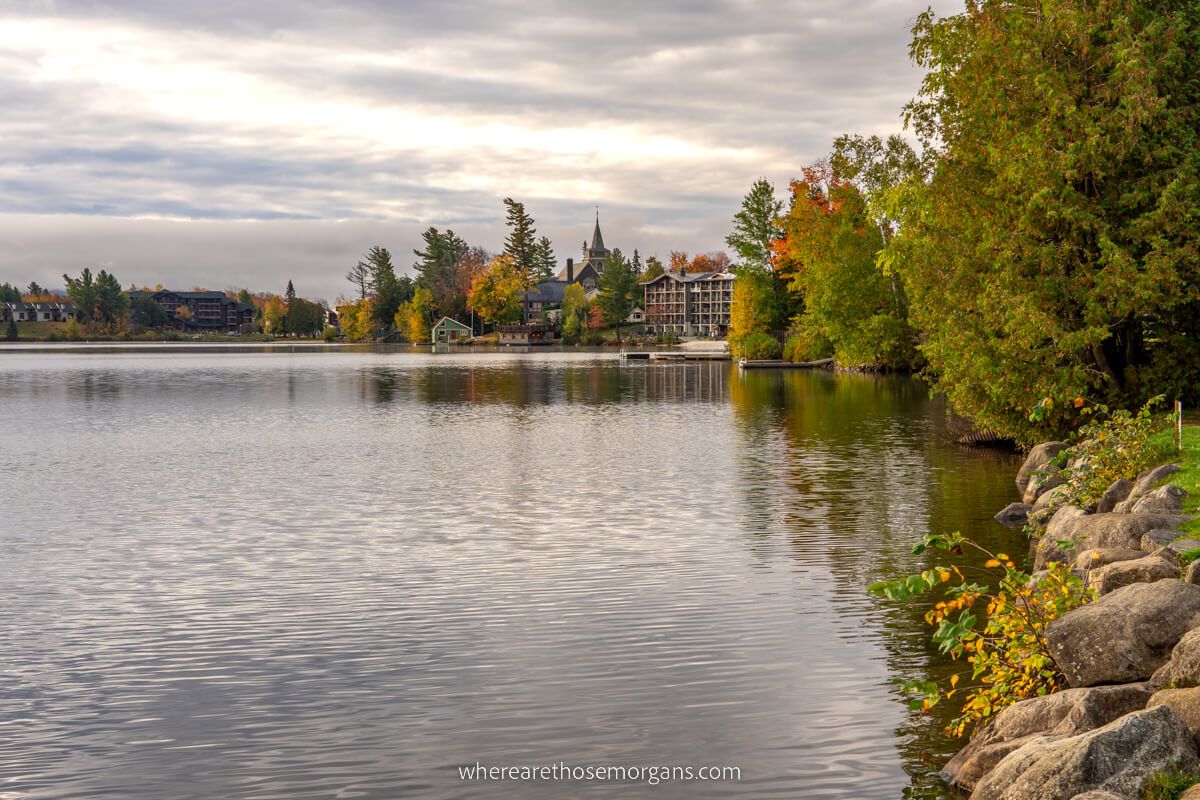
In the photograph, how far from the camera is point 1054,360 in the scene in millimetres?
27391

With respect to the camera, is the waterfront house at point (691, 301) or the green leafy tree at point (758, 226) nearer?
the green leafy tree at point (758, 226)

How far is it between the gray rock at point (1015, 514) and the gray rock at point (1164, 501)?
647 centimetres

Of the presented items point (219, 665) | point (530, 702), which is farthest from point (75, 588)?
point (530, 702)

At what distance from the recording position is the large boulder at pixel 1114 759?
7754 millimetres

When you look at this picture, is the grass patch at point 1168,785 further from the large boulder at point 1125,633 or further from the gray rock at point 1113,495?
the gray rock at point 1113,495

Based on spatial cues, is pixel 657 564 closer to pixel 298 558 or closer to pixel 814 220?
pixel 298 558

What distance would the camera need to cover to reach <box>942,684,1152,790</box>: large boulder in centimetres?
905

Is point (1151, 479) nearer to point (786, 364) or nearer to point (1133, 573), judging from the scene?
point (1133, 573)

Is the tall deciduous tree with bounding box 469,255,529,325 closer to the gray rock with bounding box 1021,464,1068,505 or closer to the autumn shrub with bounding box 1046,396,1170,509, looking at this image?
the gray rock with bounding box 1021,464,1068,505

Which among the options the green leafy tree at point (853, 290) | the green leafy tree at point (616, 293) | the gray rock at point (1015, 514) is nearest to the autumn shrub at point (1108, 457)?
the gray rock at point (1015, 514)

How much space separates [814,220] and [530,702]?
76.5 meters

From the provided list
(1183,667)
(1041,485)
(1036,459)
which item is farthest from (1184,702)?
(1036,459)

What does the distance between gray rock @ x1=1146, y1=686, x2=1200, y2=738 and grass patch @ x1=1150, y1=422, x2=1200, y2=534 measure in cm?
536

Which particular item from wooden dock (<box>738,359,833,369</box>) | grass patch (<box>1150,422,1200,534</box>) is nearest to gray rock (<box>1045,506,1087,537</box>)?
grass patch (<box>1150,422,1200,534</box>)
